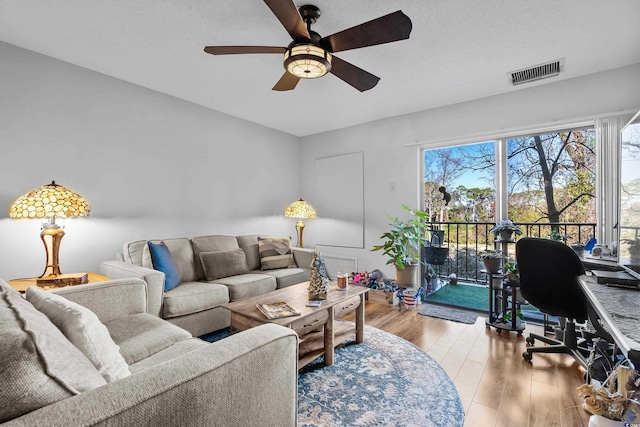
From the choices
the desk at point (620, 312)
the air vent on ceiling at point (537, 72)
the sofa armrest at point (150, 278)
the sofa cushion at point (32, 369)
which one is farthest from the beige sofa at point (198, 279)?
the air vent on ceiling at point (537, 72)

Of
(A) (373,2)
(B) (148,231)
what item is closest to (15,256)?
(B) (148,231)

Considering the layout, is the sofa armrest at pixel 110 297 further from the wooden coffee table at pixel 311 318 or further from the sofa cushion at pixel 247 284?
the sofa cushion at pixel 247 284

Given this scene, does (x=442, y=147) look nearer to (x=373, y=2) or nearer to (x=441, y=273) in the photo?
(x=441, y=273)

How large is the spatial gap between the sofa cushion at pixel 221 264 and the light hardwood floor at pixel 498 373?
5.03 ft

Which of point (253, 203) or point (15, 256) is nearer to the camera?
point (15, 256)

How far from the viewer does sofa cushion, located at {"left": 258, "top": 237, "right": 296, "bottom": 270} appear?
3635 millimetres

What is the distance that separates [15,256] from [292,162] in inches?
136

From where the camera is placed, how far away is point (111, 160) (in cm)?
289

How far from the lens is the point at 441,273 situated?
4020mm

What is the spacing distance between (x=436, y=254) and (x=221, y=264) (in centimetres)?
261

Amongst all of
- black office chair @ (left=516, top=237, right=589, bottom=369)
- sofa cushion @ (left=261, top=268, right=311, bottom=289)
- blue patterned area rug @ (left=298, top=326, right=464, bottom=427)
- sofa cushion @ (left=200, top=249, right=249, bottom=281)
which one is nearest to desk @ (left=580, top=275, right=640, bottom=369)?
black office chair @ (left=516, top=237, right=589, bottom=369)

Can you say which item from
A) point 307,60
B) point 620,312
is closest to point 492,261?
point 620,312

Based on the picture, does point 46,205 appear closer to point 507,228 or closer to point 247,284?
point 247,284

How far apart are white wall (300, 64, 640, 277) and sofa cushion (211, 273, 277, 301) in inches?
63.0
